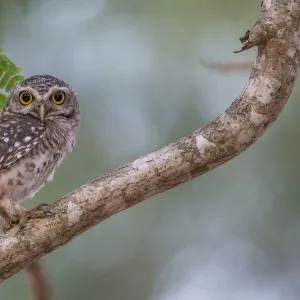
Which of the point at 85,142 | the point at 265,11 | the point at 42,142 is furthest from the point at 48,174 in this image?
the point at 85,142

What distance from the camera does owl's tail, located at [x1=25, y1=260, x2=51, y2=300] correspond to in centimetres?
386

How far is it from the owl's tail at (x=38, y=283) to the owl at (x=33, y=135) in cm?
34

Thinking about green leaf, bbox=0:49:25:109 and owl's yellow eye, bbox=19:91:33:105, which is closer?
green leaf, bbox=0:49:25:109

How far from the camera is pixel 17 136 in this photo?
4.02m

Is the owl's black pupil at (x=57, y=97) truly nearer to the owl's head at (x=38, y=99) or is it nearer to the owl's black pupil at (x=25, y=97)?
the owl's head at (x=38, y=99)

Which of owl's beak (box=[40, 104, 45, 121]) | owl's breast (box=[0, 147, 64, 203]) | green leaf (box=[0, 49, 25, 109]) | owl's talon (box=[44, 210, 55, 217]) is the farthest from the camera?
owl's beak (box=[40, 104, 45, 121])

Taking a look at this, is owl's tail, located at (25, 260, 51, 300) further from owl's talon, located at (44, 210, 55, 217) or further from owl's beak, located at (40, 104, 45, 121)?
owl's beak, located at (40, 104, 45, 121)

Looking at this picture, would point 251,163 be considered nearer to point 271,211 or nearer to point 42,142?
point 271,211

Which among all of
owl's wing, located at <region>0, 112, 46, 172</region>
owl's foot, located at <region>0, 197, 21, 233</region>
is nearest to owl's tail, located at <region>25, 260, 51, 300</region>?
owl's foot, located at <region>0, 197, 21, 233</region>

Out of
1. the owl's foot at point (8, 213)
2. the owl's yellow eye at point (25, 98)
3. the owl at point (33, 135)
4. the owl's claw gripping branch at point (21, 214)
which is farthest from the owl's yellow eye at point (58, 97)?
the owl's claw gripping branch at point (21, 214)

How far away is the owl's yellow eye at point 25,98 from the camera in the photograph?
429 centimetres

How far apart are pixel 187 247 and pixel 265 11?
134 inches

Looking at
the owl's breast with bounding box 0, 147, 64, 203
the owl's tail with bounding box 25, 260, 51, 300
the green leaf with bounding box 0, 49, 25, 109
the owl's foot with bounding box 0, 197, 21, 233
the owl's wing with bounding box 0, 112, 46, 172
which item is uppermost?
the green leaf with bounding box 0, 49, 25, 109

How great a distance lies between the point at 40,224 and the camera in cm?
328
